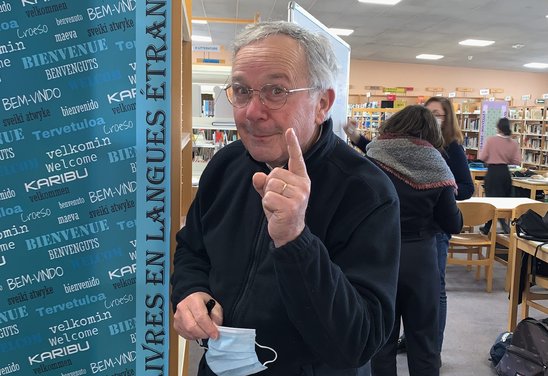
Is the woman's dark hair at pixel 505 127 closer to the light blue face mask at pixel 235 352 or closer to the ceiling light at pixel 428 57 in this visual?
the ceiling light at pixel 428 57

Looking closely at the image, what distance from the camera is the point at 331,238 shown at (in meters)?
1.02

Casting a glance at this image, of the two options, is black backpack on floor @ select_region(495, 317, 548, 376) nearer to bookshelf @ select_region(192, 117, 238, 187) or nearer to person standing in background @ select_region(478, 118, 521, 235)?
bookshelf @ select_region(192, 117, 238, 187)

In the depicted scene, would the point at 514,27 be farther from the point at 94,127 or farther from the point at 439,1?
the point at 94,127

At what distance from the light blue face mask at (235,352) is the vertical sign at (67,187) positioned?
480mm

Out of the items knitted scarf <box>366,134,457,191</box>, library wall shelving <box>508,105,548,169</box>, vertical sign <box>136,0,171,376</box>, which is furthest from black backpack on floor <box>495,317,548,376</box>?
library wall shelving <box>508,105,548,169</box>

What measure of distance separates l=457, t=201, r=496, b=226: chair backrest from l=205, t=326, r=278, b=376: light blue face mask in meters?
3.50

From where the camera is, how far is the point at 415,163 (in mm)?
2299

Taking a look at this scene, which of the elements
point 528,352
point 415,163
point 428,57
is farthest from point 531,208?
point 428,57

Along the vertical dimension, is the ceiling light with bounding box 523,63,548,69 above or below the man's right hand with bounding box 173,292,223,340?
above

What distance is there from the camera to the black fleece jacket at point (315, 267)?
0.85m

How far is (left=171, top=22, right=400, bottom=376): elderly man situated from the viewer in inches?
36.0

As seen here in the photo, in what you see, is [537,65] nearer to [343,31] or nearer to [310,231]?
[343,31]

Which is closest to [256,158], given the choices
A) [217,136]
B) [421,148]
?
[421,148]

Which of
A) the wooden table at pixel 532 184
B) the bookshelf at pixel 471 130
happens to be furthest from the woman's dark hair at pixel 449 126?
the bookshelf at pixel 471 130
